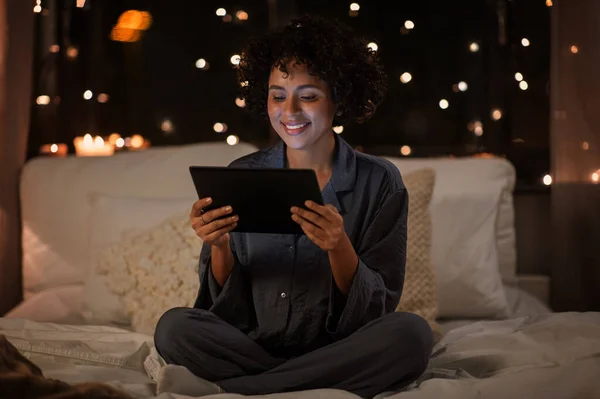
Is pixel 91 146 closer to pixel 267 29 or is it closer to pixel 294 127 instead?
pixel 267 29

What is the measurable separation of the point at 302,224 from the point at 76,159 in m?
1.42

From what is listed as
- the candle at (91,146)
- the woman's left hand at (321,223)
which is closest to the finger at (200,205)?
the woman's left hand at (321,223)

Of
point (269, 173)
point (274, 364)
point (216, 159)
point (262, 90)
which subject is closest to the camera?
point (269, 173)

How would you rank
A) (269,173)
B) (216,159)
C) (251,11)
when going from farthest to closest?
1. (251,11)
2. (216,159)
3. (269,173)

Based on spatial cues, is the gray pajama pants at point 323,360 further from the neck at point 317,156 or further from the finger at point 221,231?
the neck at point 317,156

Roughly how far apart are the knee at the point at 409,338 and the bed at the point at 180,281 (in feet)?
0.16

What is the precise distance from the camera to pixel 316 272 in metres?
1.66

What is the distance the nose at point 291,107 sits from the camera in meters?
1.64

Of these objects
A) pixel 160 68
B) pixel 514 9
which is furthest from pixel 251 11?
pixel 514 9

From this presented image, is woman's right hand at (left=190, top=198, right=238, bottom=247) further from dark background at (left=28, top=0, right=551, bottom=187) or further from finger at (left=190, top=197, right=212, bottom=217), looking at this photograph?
dark background at (left=28, top=0, right=551, bottom=187)

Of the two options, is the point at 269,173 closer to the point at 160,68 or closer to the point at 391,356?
the point at 391,356

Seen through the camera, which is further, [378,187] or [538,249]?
[538,249]

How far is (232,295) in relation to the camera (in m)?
1.68

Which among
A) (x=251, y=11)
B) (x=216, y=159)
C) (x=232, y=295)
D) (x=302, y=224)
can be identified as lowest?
(x=232, y=295)
